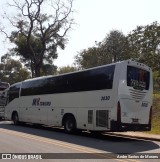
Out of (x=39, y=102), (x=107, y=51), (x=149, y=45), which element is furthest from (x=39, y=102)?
(x=107, y=51)

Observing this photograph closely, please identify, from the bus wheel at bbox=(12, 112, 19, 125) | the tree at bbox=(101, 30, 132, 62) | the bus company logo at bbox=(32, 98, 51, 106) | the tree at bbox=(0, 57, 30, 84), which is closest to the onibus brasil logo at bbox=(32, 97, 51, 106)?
the bus company logo at bbox=(32, 98, 51, 106)

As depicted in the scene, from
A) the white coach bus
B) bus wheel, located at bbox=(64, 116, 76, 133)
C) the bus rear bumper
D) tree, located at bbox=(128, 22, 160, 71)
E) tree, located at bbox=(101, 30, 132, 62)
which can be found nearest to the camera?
the bus rear bumper

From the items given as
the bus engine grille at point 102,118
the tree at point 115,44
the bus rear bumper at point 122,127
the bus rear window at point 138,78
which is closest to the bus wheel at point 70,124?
the bus engine grille at point 102,118

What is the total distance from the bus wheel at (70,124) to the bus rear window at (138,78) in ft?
14.6

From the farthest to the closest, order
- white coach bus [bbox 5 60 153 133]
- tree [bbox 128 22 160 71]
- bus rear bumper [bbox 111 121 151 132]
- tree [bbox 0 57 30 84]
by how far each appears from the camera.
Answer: tree [bbox 0 57 30 84] → tree [bbox 128 22 160 71] → white coach bus [bbox 5 60 153 133] → bus rear bumper [bbox 111 121 151 132]

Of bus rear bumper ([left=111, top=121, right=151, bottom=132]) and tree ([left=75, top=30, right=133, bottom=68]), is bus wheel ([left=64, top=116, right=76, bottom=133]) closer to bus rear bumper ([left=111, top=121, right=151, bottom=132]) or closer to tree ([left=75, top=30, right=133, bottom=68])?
bus rear bumper ([left=111, top=121, right=151, bottom=132])

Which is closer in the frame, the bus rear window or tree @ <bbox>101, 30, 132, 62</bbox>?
the bus rear window

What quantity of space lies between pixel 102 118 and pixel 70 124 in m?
3.30

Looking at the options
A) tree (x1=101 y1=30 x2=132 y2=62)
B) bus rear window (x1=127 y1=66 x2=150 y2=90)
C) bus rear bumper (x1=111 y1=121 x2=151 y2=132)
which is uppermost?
tree (x1=101 y1=30 x2=132 y2=62)

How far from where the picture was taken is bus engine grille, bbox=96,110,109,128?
17.4m

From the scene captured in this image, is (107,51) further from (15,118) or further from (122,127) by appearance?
(122,127)

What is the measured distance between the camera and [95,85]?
1852 centimetres

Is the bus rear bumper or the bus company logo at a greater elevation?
the bus company logo

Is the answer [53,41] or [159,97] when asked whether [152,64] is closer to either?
[159,97]
